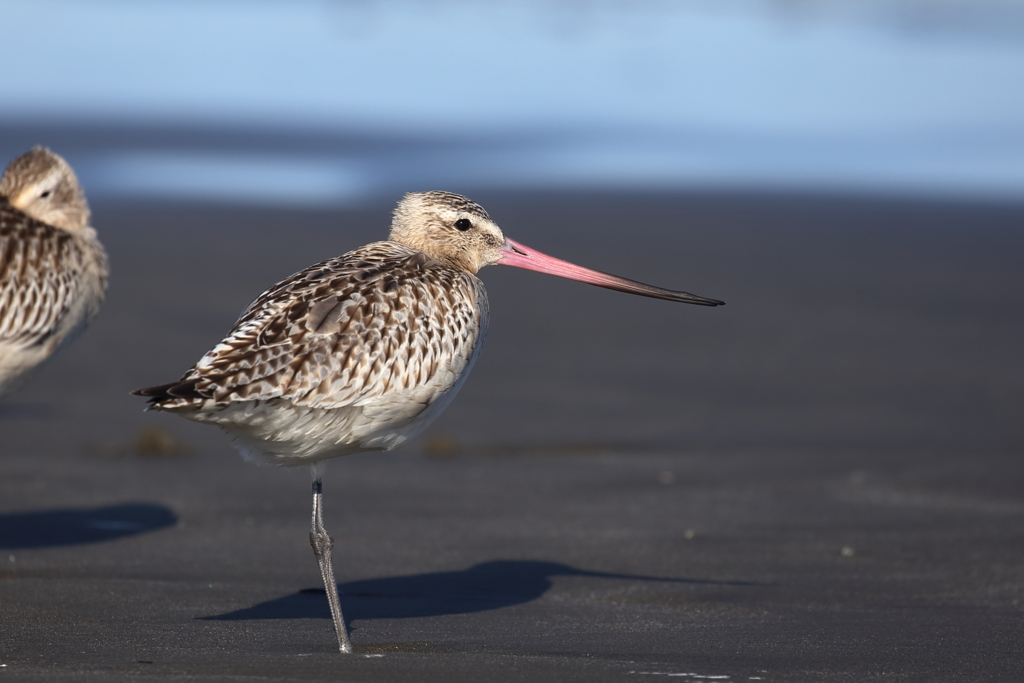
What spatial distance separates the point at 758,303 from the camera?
1122cm

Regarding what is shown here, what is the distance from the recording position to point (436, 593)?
19.0ft

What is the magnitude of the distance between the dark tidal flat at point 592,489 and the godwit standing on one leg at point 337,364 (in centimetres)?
76

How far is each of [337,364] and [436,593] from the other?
1.49m

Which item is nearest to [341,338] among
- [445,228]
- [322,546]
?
[322,546]

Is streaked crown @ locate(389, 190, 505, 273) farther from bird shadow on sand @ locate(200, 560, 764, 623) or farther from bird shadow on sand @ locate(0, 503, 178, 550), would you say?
bird shadow on sand @ locate(0, 503, 178, 550)

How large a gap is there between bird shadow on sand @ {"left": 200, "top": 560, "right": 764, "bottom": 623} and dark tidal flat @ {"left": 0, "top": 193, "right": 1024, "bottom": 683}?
0.07 feet

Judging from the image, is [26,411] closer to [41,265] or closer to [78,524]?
[78,524]

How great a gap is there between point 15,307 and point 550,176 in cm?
1110

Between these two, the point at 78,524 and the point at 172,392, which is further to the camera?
the point at 78,524

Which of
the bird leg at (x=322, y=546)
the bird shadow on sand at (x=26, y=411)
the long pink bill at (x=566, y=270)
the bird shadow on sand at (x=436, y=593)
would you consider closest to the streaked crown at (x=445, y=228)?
the long pink bill at (x=566, y=270)

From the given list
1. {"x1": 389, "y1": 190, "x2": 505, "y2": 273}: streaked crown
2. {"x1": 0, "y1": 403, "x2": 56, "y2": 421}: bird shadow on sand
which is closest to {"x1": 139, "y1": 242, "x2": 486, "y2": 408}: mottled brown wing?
{"x1": 389, "y1": 190, "x2": 505, "y2": 273}: streaked crown

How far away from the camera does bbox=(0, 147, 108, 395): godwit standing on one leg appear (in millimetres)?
6059

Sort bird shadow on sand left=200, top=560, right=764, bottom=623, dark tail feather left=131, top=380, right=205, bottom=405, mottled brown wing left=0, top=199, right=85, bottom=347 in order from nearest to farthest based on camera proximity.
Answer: dark tail feather left=131, top=380, right=205, bottom=405, bird shadow on sand left=200, top=560, right=764, bottom=623, mottled brown wing left=0, top=199, right=85, bottom=347

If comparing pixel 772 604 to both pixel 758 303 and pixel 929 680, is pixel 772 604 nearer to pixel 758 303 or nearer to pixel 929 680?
pixel 929 680
